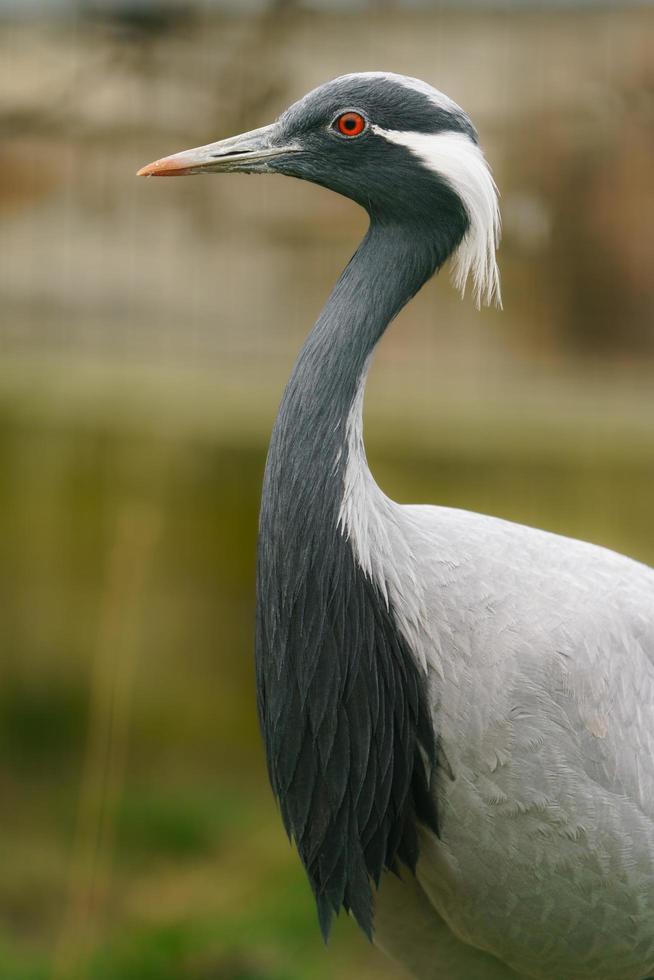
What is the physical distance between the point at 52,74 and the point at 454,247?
175 centimetres

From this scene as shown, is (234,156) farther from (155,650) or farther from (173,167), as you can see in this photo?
(155,650)

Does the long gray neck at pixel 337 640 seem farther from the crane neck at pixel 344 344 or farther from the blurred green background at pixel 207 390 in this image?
the blurred green background at pixel 207 390

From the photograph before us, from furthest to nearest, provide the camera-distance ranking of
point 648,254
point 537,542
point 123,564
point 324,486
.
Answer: point 123,564 < point 648,254 < point 537,542 < point 324,486

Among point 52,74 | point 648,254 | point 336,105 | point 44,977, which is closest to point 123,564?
point 44,977

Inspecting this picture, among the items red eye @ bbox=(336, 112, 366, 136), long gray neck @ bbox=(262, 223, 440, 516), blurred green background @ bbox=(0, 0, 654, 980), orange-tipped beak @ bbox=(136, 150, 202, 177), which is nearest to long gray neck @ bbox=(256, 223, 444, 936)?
long gray neck @ bbox=(262, 223, 440, 516)

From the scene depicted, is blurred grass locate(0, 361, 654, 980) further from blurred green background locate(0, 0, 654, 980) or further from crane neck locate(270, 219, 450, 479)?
crane neck locate(270, 219, 450, 479)

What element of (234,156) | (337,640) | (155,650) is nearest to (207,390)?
(155,650)

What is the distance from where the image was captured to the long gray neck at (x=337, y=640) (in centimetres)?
174

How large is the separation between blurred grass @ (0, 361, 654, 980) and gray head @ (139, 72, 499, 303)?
54.0 inches

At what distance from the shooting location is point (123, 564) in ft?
11.0

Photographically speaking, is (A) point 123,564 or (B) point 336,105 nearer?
(B) point 336,105

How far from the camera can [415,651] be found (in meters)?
1.81

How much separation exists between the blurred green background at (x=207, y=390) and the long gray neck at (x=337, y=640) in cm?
139

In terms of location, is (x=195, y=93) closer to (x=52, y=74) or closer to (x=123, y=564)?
(x=52, y=74)
